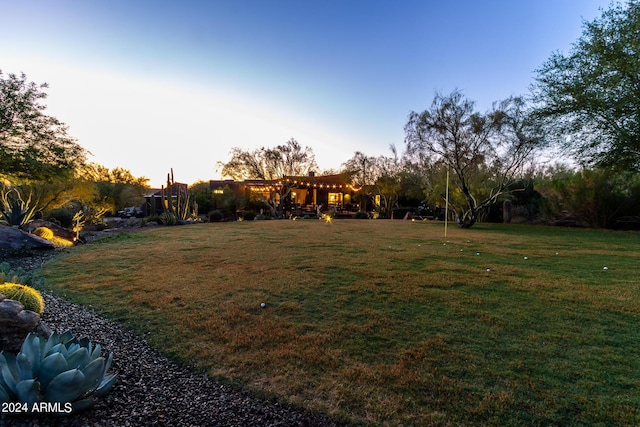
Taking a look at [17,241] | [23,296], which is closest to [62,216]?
[17,241]

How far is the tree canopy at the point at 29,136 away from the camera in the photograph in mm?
7820

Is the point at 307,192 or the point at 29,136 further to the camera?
the point at 307,192

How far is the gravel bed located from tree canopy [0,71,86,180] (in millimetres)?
8222

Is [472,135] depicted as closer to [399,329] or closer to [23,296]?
[399,329]

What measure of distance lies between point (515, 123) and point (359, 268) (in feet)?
39.6

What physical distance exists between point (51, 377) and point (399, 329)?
9.41 feet

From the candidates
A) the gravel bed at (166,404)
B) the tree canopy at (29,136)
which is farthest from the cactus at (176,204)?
the gravel bed at (166,404)

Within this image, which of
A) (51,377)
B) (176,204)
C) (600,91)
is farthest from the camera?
(176,204)

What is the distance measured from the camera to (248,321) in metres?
3.44

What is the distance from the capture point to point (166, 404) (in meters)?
1.97

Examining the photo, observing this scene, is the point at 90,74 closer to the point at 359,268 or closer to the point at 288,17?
the point at 288,17

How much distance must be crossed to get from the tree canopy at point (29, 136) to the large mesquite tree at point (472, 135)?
1409 centimetres

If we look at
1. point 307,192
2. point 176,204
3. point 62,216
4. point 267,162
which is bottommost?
point 62,216

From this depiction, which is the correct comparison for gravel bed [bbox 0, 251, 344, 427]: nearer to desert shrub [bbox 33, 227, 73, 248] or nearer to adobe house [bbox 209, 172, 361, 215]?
desert shrub [bbox 33, 227, 73, 248]
